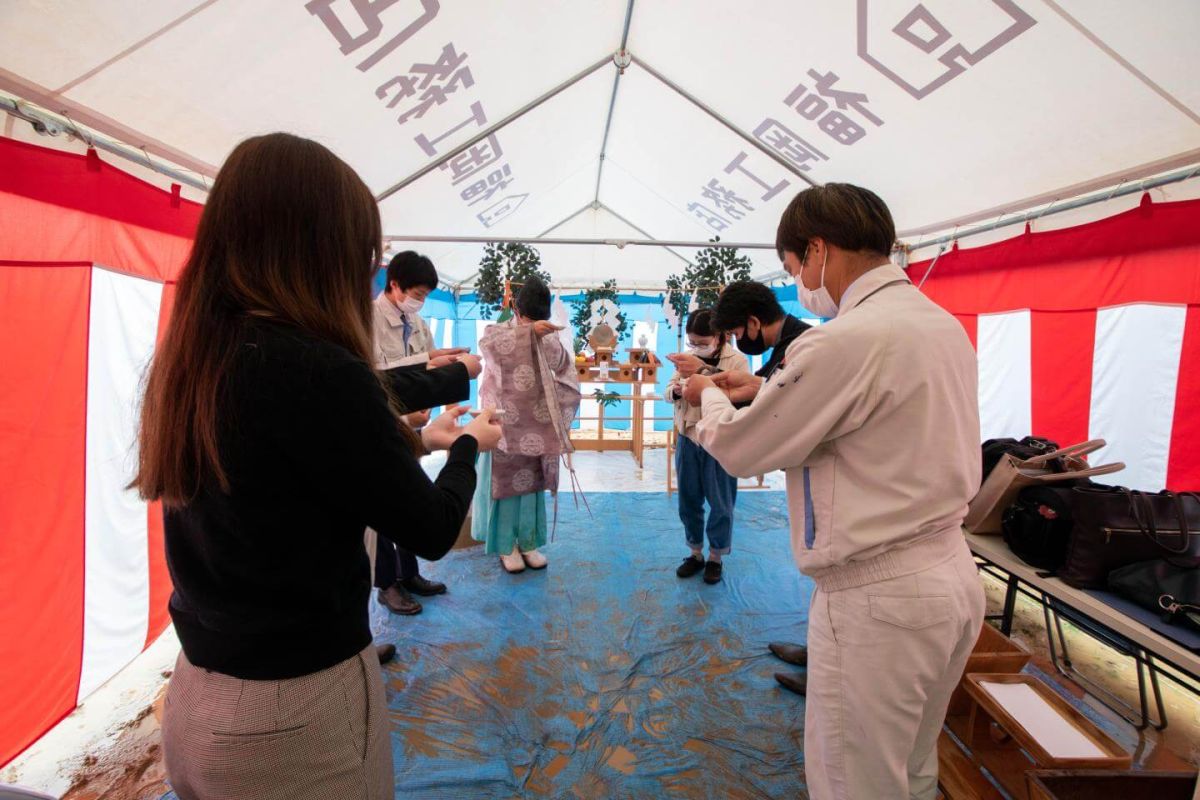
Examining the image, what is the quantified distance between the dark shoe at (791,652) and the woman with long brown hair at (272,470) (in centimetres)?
213

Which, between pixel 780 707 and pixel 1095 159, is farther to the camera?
pixel 1095 159

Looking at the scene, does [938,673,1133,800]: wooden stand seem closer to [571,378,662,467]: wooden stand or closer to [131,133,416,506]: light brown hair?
[131,133,416,506]: light brown hair

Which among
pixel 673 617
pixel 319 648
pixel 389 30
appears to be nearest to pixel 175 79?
pixel 389 30

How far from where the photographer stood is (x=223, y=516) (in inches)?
26.0

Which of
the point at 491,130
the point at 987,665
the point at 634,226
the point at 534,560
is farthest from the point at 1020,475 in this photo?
the point at 634,226

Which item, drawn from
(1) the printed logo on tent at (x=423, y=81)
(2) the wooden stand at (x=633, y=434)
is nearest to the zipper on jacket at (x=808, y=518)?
(1) the printed logo on tent at (x=423, y=81)

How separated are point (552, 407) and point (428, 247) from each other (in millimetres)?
3091

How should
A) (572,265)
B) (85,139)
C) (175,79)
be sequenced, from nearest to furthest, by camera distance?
(85,139), (175,79), (572,265)

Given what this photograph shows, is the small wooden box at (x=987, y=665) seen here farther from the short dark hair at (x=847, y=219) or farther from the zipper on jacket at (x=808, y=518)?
the short dark hair at (x=847, y=219)

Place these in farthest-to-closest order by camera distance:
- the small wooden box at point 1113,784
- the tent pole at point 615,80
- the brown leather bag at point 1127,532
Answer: the tent pole at point 615,80, the brown leather bag at point 1127,532, the small wooden box at point 1113,784

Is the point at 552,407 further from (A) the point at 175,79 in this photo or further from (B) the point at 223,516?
(B) the point at 223,516

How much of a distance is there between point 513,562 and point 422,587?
22.5 inches

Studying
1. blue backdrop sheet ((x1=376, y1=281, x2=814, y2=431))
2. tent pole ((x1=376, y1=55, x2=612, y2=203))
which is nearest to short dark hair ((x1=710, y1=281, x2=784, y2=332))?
tent pole ((x1=376, y1=55, x2=612, y2=203))

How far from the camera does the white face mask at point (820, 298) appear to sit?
127 centimetres
